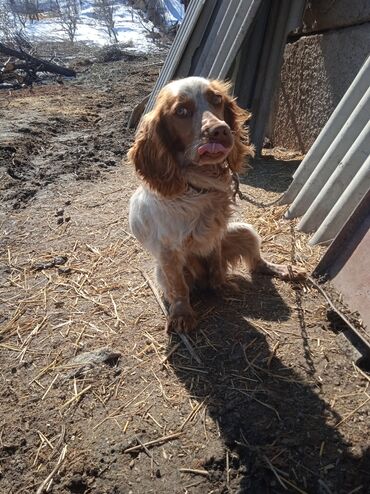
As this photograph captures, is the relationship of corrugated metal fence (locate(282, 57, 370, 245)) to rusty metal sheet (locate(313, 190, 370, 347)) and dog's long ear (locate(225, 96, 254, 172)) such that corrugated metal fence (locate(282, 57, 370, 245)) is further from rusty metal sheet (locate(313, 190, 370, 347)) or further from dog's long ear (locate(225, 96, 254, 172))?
dog's long ear (locate(225, 96, 254, 172))

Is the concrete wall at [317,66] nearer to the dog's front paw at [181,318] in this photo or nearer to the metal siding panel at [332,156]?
the metal siding panel at [332,156]

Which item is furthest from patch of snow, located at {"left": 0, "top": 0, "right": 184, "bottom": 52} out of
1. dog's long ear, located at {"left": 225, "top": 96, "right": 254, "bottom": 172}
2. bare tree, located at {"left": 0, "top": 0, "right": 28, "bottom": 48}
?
dog's long ear, located at {"left": 225, "top": 96, "right": 254, "bottom": 172}

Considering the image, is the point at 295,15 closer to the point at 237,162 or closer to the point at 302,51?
the point at 302,51

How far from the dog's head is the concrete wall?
2396 millimetres

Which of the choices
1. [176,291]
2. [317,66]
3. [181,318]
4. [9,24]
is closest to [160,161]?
[176,291]

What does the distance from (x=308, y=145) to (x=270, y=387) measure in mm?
3760

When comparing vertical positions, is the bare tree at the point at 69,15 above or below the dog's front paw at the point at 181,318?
below

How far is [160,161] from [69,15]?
23909mm

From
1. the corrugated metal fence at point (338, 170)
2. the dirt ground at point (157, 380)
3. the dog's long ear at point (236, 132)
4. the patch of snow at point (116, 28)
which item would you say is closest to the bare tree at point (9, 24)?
the patch of snow at point (116, 28)

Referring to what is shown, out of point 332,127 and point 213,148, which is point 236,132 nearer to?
point 213,148

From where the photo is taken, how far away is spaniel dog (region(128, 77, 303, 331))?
227 cm

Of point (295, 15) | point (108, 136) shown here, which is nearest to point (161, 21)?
point (108, 136)

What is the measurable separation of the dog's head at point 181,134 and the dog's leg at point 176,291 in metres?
0.42

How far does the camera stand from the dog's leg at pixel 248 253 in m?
2.93
